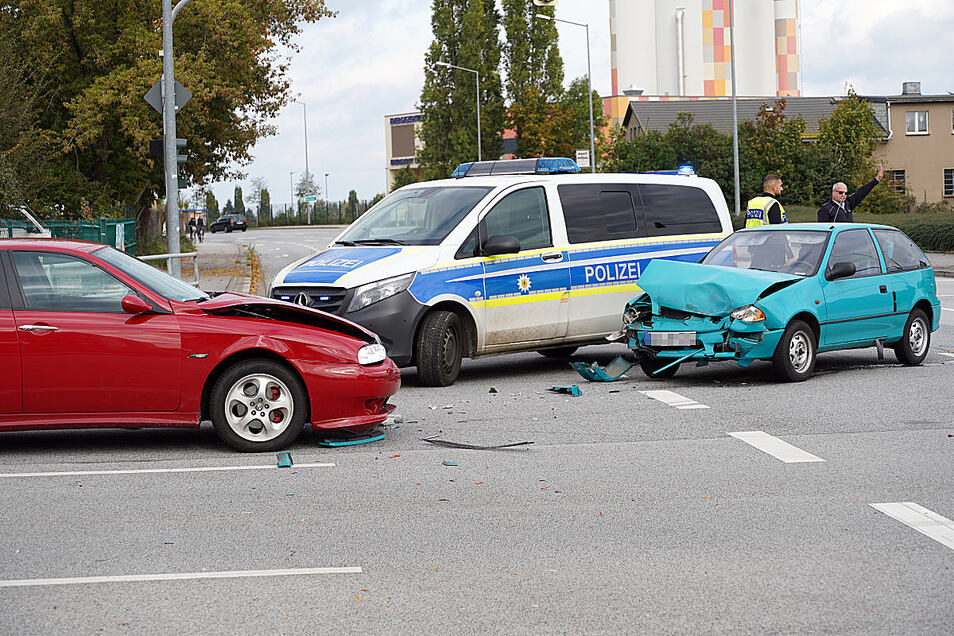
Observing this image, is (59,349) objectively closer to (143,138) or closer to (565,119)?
(143,138)

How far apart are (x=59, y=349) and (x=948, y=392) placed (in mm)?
7486

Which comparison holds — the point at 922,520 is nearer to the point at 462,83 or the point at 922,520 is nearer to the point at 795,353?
the point at 795,353

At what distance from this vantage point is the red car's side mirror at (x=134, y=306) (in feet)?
25.8

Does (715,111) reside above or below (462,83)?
below

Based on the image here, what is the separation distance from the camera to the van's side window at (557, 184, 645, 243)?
12.3 m

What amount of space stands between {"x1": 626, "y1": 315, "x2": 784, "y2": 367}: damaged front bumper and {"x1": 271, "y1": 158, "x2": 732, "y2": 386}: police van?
56.3 inches

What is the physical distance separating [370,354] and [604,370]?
426 centimetres

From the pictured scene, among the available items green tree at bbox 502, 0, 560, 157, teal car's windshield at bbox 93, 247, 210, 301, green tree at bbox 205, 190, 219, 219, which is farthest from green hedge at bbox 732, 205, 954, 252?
green tree at bbox 205, 190, 219, 219

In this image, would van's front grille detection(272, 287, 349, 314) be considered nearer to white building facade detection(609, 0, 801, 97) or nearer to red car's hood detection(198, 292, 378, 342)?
red car's hood detection(198, 292, 378, 342)

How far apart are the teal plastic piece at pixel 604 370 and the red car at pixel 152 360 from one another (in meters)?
3.94

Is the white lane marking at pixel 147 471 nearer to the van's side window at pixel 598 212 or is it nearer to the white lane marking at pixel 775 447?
the white lane marking at pixel 775 447

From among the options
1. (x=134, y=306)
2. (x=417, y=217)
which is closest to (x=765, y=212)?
(x=417, y=217)

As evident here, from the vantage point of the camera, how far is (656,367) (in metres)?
11.6

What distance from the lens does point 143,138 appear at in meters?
30.0
